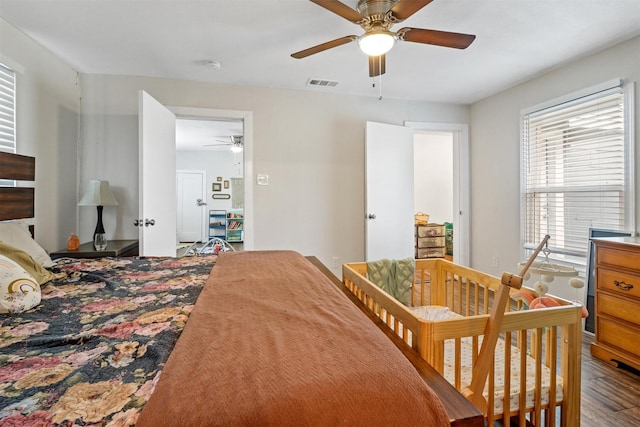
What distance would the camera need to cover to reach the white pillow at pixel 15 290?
110 centimetres

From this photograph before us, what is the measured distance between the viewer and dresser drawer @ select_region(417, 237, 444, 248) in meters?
5.67

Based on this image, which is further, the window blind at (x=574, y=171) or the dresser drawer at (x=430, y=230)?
the dresser drawer at (x=430, y=230)

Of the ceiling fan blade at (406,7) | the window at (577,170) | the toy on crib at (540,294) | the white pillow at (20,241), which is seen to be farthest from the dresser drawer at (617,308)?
the white pillow at (20,241)

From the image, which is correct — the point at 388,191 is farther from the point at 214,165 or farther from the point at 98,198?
the point at 214,165

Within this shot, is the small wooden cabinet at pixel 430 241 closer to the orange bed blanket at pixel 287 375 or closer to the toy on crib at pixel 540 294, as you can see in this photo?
the toy on crib at pixel 540 294

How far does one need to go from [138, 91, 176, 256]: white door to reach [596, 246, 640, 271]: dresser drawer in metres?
3.44

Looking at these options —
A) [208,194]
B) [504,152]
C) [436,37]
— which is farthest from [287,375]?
[208,194]

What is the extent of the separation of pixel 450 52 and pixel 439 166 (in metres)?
4.09

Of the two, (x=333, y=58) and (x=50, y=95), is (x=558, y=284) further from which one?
(x=50, y=95)

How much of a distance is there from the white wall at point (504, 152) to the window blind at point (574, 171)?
151 mm

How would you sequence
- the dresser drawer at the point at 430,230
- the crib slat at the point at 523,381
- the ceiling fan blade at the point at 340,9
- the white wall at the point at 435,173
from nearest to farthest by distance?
the crib slat at the point at 523,381
the ceiling fan blade at the point at 340,9
the dresser drawer at the point at 430,230
the white wall at the point at 435,173

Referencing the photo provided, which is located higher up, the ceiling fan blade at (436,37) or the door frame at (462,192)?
the ceiling fan blade at (436,37)

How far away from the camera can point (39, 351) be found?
82 cm

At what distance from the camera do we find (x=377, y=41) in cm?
186
